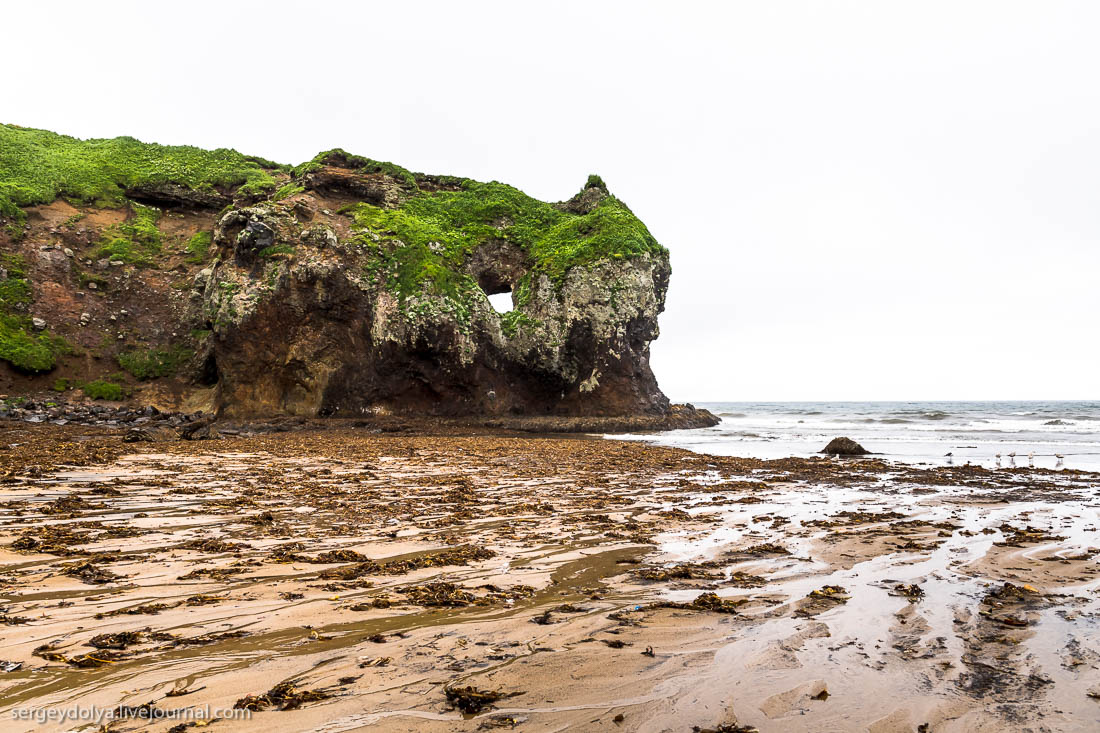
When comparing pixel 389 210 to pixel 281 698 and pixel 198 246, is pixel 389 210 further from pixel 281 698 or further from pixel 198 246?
pixel 281 698

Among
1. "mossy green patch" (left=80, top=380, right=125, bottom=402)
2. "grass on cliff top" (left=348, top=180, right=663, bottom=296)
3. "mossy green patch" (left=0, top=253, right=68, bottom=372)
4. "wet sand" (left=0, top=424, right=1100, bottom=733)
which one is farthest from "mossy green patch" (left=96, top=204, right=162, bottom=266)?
"wet sand" (left=0, top=424, right=1100, bottom=733)

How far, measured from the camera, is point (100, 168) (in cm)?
3709

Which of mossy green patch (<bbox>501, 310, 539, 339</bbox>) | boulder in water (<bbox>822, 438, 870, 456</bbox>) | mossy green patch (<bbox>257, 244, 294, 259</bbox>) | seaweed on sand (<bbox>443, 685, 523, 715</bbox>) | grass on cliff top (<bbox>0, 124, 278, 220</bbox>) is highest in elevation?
grass on cliff top (<bbox>0, 124, 278, 220</bbox>)

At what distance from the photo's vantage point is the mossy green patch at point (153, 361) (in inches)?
1087

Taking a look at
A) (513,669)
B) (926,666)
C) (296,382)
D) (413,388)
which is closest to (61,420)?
(296,382)

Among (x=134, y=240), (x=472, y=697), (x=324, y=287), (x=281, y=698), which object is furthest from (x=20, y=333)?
(x=472, y=697)

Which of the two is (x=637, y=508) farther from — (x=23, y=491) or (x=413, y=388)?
(x=413, y=388)

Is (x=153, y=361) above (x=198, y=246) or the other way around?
the other way around

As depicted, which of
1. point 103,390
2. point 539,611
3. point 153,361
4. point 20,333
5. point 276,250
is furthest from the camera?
point 153,361

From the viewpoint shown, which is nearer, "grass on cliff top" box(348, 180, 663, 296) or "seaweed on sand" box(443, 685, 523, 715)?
"seaweed on sand" box(443, 685, 523, 715)

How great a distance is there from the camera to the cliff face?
27.5 m

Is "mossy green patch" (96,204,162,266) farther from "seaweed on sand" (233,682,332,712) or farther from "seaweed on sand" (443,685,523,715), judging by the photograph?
"seaweed on sand" (443,685,523,715)

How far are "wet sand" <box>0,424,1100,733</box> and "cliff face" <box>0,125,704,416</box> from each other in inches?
793

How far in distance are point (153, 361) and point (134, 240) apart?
10371 millimetres
